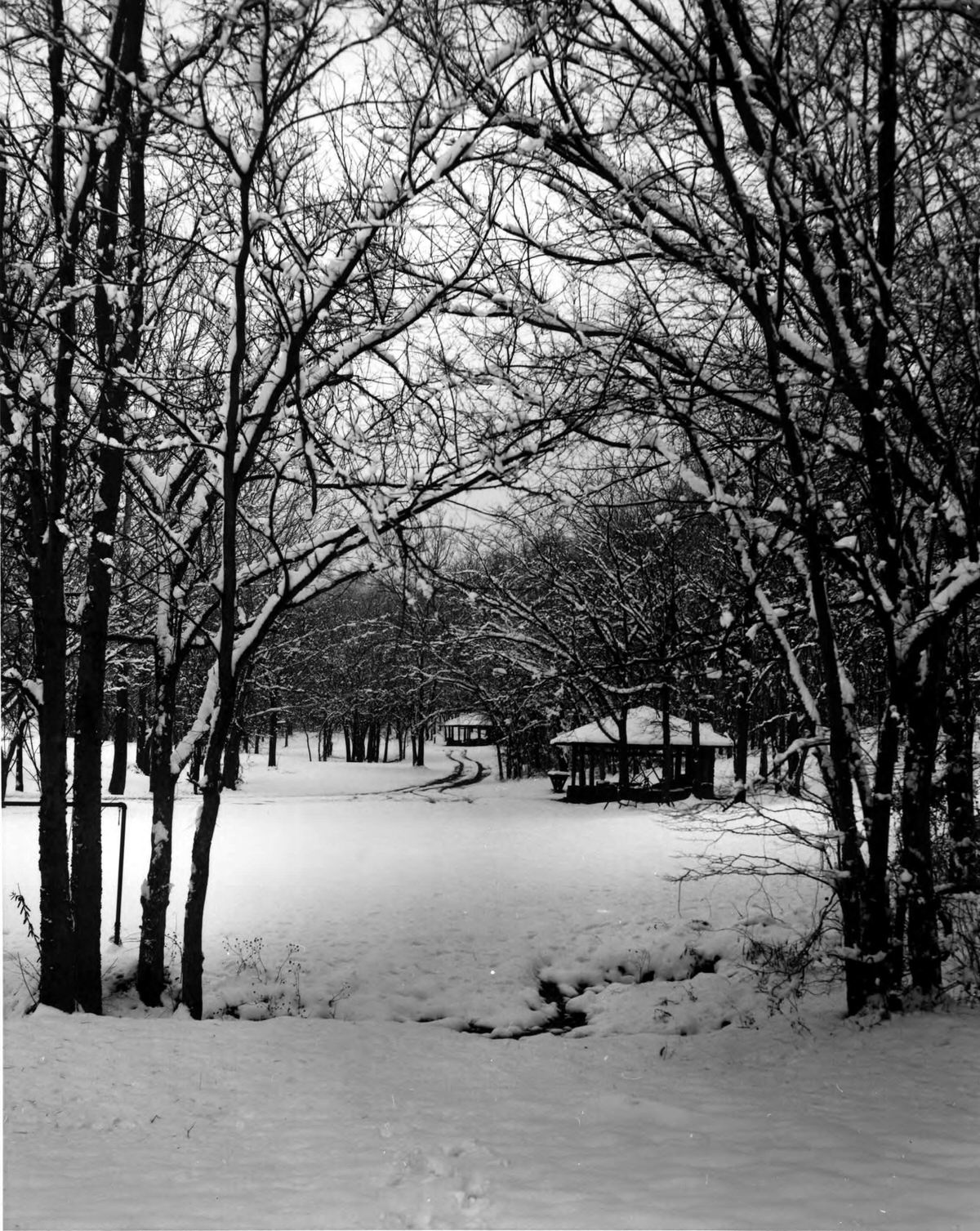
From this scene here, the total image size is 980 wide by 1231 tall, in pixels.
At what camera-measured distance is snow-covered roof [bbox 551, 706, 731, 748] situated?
22.1 m

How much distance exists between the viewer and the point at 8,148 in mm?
6383

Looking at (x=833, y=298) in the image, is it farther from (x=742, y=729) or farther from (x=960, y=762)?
(x=742, y=729)

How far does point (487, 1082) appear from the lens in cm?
549

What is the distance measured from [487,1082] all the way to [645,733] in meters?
17.5

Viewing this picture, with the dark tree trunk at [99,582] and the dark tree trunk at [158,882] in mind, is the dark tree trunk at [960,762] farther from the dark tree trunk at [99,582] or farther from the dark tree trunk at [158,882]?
the dark tree trunk at [99,582]

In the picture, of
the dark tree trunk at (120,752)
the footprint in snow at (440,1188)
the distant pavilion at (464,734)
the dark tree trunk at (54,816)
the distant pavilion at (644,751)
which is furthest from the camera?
the distant pavilion at (464,734)

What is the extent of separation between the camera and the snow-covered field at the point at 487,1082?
3582mm

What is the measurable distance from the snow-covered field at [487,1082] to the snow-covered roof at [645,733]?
10317mm

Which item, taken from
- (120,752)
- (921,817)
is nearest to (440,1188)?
(921,817)

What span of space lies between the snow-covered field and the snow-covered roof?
1032 centimetres

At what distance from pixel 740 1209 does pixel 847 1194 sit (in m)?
0.51

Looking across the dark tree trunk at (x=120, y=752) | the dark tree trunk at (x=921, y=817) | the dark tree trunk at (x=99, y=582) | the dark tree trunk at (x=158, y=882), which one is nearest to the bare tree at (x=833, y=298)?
the dark tree trunk at (x=921, y=817)

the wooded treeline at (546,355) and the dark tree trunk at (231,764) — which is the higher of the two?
the wooded treeline at (546,355)

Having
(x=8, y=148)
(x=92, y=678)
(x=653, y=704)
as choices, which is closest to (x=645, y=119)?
(x=8, y=148)
